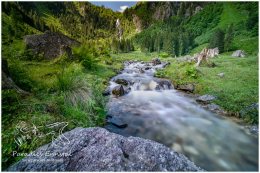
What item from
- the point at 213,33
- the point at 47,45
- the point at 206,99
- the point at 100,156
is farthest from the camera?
the point at 213,33

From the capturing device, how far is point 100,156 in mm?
3121

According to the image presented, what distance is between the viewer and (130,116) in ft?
26.1

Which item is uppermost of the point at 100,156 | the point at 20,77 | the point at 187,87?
the point at 20,77

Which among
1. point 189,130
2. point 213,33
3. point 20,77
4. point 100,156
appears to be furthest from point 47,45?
point 213,33

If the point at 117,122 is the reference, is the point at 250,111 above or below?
above

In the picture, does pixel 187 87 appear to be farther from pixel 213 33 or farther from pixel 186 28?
pixel 186 28

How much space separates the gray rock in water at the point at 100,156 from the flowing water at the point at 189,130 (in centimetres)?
237

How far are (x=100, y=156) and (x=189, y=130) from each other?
4.85m

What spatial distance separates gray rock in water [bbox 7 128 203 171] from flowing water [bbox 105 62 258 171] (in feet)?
7.78

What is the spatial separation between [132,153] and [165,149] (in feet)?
2.38

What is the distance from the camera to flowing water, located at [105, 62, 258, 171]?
527 cm

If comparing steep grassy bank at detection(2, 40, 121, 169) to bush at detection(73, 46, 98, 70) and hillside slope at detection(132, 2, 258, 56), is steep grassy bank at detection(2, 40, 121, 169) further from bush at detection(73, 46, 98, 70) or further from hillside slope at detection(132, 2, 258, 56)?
hillside slope at detection(132, 2, 258, 56)

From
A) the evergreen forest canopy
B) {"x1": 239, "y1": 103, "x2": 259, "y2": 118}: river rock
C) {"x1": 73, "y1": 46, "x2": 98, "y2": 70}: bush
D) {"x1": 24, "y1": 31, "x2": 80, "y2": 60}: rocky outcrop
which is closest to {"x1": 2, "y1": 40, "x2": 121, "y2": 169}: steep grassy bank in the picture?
the evergreen forest canopy

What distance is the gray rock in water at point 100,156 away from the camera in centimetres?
291
